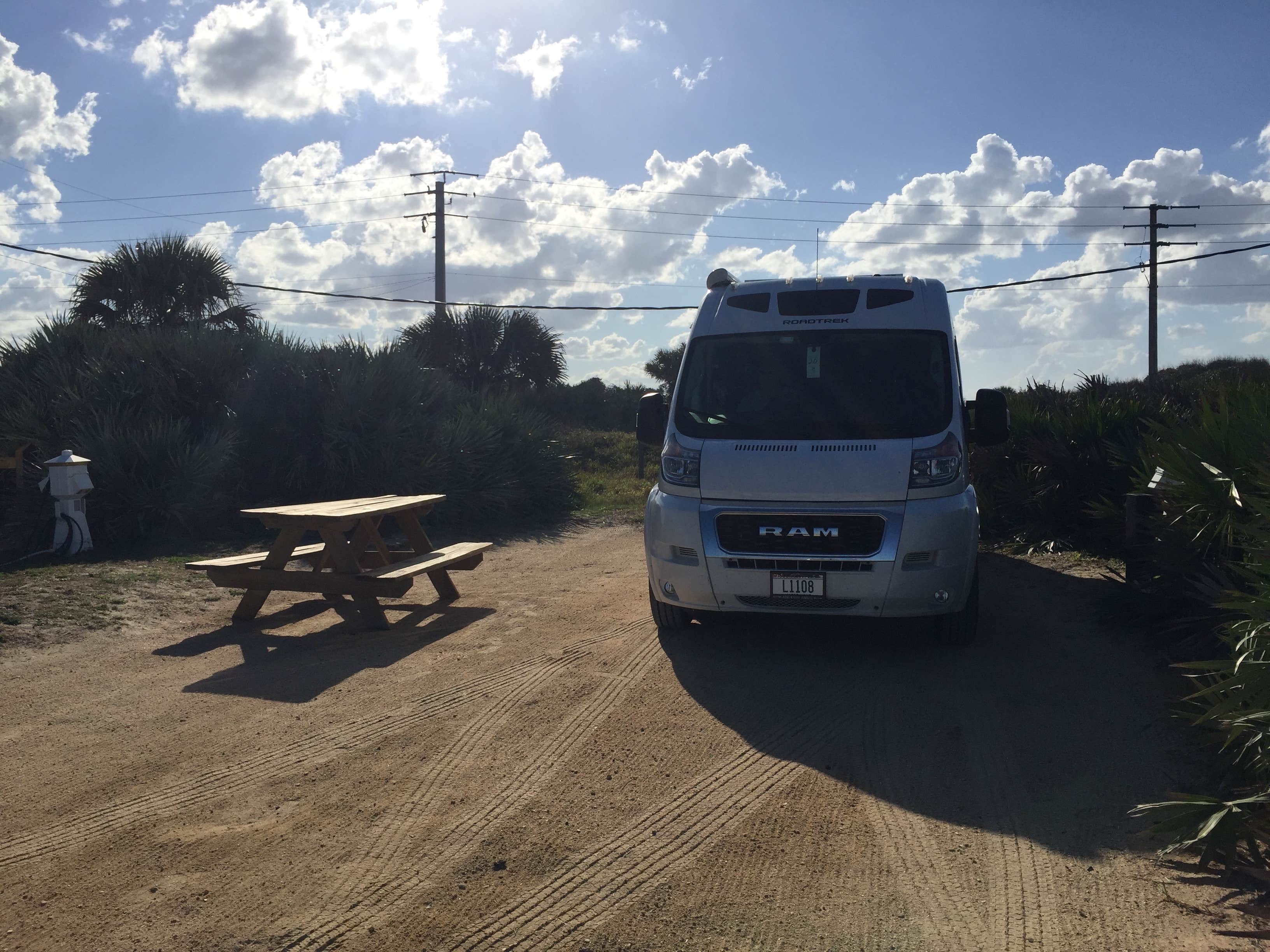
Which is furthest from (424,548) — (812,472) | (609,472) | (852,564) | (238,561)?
(609,472)

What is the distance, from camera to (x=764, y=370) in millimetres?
6711

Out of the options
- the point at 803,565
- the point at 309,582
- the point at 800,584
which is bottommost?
the point at 309,582

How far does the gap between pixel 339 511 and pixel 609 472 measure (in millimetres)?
16887

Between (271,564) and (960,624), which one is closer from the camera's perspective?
(960,624)

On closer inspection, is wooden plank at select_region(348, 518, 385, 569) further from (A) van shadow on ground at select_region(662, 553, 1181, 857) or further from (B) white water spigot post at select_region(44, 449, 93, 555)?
(B) white water spigot post at select_region(44, 449, 93, 555)

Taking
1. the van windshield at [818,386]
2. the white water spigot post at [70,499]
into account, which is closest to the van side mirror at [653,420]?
the van windshield at [818,386]

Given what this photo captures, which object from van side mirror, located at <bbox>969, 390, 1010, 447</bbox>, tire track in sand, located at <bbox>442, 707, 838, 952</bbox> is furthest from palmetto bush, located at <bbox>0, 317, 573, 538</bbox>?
tire track in sand, located at <bbox>442, 707, 838, 952</bbox>

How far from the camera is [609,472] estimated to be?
24.3m

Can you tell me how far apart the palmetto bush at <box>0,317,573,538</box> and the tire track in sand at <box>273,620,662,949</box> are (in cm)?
902

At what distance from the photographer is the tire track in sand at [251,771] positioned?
3670mm

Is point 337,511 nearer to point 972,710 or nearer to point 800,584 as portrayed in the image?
point 800,584

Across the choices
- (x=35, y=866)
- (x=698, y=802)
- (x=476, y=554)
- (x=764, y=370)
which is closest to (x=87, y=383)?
(x=476, y=554)

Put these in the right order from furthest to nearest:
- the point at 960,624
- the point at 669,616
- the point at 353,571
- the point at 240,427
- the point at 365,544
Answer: the point at 240,427 → the point at 365,544 → the point at 353,571 → the point at 669,616 → the point at 960,624

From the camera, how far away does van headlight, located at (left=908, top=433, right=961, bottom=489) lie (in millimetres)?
5844
